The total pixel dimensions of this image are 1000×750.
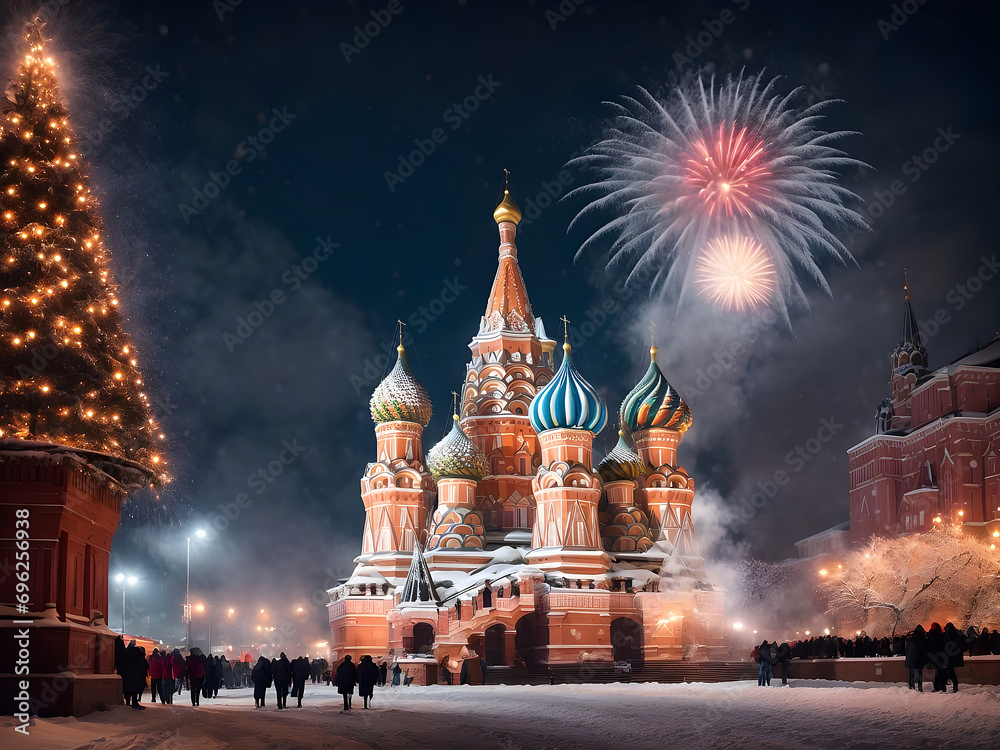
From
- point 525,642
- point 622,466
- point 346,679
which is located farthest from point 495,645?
point 346,679

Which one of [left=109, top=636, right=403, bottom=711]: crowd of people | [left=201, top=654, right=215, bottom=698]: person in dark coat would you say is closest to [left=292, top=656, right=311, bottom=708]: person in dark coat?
[left=109, top=636, right=403, bottom=711]: crowd of people

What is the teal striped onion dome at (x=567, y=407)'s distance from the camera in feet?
135

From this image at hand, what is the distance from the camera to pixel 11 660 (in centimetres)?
1184

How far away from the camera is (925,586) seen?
33531mm

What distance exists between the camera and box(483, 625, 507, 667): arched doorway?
36844 mm

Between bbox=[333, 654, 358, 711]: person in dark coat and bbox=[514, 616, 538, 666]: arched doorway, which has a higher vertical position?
bbox=[333, 654, 358, 711]: person in dark coat

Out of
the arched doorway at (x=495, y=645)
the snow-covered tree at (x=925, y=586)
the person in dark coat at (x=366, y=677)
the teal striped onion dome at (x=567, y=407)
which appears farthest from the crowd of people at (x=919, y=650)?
the teal striped onion dome at (x=567, y=407)

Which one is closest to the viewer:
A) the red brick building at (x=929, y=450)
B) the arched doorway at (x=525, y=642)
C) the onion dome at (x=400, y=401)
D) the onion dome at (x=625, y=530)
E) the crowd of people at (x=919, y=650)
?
the crowd of people at (x=919, y=650)

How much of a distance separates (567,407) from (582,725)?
89.0 ft

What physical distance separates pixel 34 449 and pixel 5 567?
1497 millimetres

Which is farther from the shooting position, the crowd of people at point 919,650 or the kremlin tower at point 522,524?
the kremlin tower at point 522,524

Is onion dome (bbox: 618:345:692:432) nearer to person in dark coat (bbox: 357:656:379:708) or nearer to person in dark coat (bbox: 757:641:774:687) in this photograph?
person in dark coat (bbox: 757:641:774:687)

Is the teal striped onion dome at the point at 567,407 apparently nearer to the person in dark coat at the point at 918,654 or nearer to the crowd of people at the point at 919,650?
the crowd of people at the point at 919,650

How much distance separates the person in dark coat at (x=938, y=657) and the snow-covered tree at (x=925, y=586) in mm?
20058
